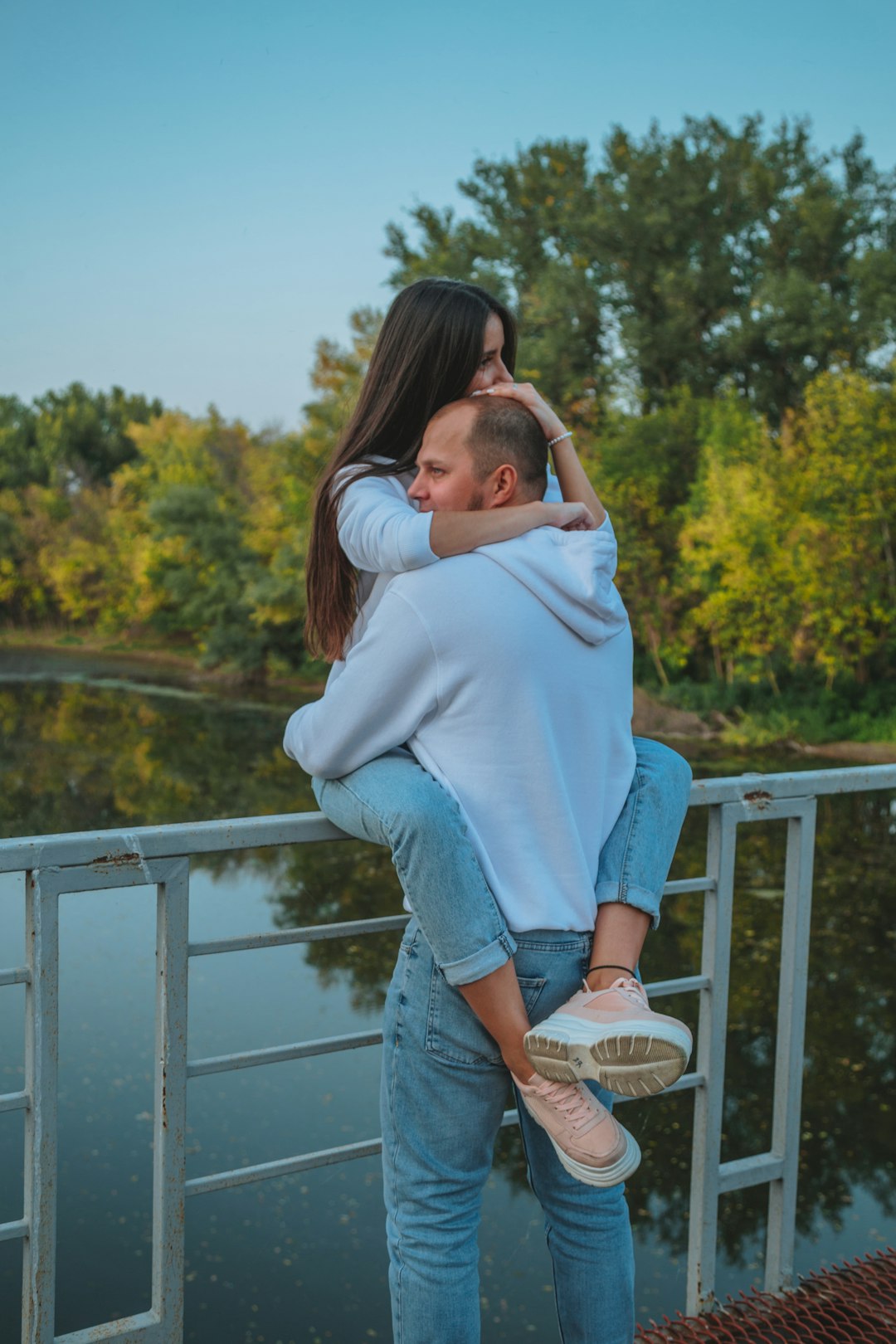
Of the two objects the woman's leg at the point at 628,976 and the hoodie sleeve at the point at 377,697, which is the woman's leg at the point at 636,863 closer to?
the woman's leg at the point at 628,976

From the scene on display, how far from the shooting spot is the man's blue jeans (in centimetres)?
113

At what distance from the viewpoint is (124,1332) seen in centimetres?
128

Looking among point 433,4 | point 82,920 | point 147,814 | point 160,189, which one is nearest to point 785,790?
point 82,920

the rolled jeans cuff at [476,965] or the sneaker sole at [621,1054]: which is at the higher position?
the rolled jeans cuff at [476,965]

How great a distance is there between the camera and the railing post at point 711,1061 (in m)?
1.67

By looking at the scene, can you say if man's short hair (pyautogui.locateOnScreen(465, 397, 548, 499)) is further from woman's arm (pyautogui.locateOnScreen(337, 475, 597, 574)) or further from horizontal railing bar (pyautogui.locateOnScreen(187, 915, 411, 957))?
horizontal railing bar (pyautogui.locateOnScreen(187, 915, 411, 957))

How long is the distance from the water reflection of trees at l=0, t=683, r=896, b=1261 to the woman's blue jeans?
12.5ft

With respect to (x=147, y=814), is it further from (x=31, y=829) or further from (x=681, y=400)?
(x=681, y=400)

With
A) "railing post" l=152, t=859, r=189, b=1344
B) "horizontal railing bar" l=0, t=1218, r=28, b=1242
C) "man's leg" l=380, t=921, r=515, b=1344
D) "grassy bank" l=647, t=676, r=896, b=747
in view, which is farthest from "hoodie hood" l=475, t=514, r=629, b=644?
"grassy bank" l=647, t=676, r=896, b=747

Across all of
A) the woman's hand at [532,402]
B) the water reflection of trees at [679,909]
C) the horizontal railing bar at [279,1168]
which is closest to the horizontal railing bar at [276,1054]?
the horizontal railing bar at [279,1168]

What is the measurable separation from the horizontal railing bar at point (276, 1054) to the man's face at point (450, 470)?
22.5 inches

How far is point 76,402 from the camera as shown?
40.4 m

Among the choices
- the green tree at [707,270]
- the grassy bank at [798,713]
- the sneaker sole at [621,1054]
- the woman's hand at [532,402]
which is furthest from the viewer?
the green tree at [707,270]

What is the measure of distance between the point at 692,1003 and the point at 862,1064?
1103 mm
